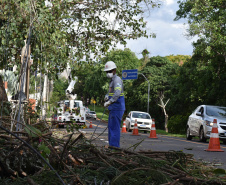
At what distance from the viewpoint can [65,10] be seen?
483 inches

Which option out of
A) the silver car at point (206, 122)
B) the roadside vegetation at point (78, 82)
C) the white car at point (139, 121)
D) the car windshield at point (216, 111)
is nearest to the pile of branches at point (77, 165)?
the roadside vegetation at point (78, 82)

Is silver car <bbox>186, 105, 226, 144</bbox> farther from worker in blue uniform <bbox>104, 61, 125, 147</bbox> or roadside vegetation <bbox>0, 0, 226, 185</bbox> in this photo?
worker in blue uniform <bbox>104, 61, 125, 147</bbox>

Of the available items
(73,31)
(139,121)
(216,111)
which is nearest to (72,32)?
(73,31)

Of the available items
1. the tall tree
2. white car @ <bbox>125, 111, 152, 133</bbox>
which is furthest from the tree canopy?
white car @ <bbox>125, 111, 152, 133</bbox>

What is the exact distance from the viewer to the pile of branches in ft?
11.0

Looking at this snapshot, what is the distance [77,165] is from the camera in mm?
3852

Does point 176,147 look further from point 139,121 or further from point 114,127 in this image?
point 139,121

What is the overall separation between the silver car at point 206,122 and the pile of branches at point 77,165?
12.8m

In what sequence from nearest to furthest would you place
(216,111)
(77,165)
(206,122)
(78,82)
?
(77,165) < (78,82) < (206,122) < (216,111)

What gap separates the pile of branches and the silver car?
12.8 m

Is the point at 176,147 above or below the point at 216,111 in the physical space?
below

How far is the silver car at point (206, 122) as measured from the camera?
16875 millimetres

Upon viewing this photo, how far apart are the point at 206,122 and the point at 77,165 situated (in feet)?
45.2

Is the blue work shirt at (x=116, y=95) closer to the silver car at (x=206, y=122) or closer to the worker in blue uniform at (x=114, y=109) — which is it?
the worker in blue uniform at (x=114, y=109)
